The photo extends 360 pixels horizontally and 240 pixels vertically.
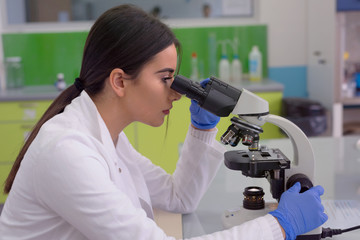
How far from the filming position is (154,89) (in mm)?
1338

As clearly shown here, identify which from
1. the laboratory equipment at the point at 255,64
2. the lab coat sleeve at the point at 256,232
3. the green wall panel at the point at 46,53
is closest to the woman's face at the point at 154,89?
the lab coat sleeve at the point at 256,232

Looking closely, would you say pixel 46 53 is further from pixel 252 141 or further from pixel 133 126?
pixel 252 141

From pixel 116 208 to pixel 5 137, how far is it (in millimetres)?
2775

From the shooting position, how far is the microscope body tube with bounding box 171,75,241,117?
4.12 ft

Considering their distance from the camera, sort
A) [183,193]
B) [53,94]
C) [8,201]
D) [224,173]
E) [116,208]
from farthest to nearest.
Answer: [53,94]
[224,173]
[183,193]
[8,201]
[116,208]

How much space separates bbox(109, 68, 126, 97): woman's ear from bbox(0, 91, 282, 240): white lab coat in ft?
0.25

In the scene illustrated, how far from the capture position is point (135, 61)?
131cm

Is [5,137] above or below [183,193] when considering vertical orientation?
below

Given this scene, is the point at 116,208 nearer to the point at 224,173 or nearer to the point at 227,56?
the point at 224,173

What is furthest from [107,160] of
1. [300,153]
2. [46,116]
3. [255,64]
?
[255,64]

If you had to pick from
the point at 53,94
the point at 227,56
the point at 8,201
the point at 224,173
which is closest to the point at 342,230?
the point at 224,173

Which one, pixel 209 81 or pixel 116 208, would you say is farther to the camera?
pixel 209 81

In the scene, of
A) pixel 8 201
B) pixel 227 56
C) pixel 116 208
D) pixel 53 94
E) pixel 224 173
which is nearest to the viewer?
pixel 116 208

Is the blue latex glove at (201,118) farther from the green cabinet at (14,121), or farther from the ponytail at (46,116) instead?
the green cabinet at (14,121)
